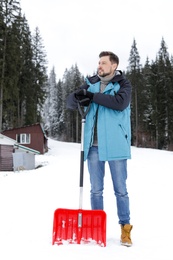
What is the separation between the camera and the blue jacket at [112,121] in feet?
10.0

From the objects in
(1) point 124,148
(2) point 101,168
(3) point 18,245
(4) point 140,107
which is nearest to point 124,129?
(1) point 124,148

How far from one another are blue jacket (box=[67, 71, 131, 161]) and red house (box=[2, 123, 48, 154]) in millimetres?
27027

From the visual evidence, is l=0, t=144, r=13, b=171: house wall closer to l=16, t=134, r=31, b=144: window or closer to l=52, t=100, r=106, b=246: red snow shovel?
l=16, t=134, r=31, b=144: window

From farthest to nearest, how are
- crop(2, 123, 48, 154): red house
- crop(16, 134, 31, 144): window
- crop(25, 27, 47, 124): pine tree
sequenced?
crop(25, 27, 47, 124): pine tree → crop(16, 134, 31, 144): window → crop(2, 123, 48, 154): red house

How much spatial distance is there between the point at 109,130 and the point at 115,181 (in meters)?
0.62

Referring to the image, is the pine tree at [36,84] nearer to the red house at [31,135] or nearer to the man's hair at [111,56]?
the red house at [31,135]

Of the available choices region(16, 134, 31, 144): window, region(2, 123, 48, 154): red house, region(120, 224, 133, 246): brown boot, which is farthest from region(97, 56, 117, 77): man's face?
region(16, 134, 31, 144): window

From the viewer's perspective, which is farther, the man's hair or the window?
the window

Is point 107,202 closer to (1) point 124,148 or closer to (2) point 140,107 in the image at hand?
(1) point 124,148

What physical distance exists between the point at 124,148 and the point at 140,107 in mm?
41676

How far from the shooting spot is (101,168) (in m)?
3.22

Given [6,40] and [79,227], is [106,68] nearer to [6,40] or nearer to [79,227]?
[79,227]

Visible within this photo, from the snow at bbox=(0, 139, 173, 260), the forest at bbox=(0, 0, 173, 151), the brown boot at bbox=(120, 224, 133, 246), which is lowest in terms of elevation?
the snow at bbox=(0, 139, 173, 260)

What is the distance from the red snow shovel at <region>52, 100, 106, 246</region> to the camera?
9.43ft
